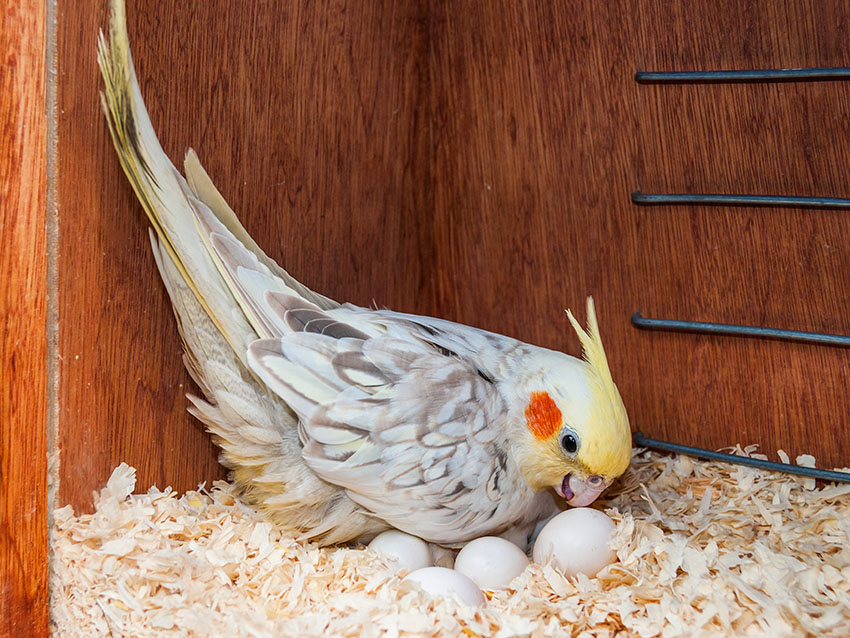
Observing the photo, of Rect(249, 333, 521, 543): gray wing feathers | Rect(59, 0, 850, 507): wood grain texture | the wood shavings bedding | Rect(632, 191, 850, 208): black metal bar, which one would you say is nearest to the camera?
the wood shavings bedding

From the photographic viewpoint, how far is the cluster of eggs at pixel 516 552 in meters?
1.47

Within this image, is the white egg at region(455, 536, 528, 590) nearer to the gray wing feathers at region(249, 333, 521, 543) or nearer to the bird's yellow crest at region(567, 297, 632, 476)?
the gray wing feathers at region(249, 333, 521, 543)

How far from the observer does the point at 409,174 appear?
2.16 m

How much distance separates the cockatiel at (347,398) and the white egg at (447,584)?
121 mm

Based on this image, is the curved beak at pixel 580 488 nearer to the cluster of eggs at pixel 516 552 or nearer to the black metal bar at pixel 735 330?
the cluster of eggs at pixel 516 552

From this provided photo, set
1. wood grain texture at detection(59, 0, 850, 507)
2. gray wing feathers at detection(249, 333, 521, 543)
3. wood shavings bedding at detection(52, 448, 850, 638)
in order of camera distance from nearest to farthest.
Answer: wood shavings bedding at detection(52, 448, 850, 638)
gray wing feathers at detection(249, 333, 521, 543)
wood grain texture at detection(59, 0, 850, 507)

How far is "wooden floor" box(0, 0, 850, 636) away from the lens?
1.51 meters

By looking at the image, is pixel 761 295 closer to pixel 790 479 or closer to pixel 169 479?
pixel 790 479

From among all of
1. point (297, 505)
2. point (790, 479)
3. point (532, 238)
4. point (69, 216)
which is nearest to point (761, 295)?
point (790, 479)

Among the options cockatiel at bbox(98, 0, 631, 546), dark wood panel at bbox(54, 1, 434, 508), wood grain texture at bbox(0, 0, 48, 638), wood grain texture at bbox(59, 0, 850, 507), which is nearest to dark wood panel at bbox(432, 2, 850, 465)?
wood grain texture at bbox(59, 0, 850, 507)

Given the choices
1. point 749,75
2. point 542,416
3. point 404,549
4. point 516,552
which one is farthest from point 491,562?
point 749,75

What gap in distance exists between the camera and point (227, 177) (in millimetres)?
1731

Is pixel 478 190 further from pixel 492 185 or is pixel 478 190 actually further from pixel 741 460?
pixel 741 460

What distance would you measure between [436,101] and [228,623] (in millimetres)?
1410
